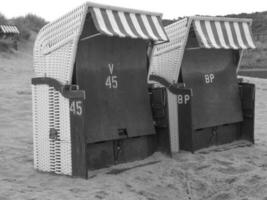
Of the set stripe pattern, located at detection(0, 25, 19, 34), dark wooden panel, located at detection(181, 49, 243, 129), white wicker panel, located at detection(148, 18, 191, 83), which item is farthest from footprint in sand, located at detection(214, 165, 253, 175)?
stripe pattern, located at detection(0, 25, 19, 34)

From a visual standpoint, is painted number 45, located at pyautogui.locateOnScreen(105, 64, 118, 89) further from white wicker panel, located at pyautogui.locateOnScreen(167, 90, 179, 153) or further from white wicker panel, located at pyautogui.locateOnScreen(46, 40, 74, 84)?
white wicker panel, located at pyautogui.locateOnScreen(167, 90, 179, 153)

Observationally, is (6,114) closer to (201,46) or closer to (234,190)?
(201,46)

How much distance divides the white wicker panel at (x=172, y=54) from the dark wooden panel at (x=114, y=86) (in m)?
0.57

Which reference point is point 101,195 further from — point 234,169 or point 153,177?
point 234,169

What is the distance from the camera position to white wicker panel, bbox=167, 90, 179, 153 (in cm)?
694

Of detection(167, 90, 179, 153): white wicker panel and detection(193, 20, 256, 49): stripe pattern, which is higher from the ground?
detection(193, 20, 256, 49): stripe pattern

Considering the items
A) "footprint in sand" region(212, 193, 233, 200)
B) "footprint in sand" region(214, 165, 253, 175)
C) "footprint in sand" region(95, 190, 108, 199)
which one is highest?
"footprint in sand" region(214, 165, 253, 175)

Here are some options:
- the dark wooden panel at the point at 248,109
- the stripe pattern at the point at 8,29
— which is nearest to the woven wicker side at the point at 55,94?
the dark wooden panel at the point at 248,109

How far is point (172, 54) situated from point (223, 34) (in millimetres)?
788

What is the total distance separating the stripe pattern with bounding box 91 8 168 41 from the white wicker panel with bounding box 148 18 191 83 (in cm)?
71

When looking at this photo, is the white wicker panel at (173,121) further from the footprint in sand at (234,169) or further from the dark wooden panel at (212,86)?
the footprint in sand at (234,169)

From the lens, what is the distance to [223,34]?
736cm

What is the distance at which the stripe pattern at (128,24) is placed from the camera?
5656mm

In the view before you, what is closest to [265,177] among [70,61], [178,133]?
[178,133]
